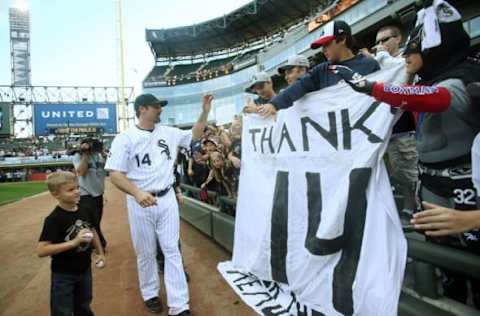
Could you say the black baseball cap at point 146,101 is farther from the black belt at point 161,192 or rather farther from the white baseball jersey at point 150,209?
the black belt at point 161,192

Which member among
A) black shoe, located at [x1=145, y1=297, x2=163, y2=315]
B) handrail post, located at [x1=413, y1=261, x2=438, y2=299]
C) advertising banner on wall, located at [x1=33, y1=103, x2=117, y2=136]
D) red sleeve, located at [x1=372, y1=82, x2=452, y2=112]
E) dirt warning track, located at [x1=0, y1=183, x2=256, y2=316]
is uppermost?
advertising banner on wall, located at [x1=33, y1=103, x2=117, y2=136]

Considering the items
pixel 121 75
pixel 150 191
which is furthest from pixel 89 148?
pixel 121 75

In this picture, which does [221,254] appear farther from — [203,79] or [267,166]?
[203,79]

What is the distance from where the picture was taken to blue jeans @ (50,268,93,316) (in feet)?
7.98

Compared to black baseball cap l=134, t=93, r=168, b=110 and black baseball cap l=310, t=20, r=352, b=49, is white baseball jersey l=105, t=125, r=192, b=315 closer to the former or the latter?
black baseball cap l=134, t=93, r=168, b=110

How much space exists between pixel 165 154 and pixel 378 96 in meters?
2.25

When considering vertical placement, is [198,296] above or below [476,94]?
below

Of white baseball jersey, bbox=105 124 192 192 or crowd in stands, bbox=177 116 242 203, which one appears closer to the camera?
white baseball jersey, bbox=105 124 192 192

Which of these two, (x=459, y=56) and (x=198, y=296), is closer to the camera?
(x=459, y=56)

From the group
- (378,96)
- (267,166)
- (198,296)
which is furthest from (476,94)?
(198,296)

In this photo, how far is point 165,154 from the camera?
3365 millimetres

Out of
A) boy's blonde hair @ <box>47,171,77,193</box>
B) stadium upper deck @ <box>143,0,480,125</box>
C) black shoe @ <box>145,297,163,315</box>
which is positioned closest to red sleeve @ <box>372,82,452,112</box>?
boy's blonde hair @ <box>47,171,77,193</box>

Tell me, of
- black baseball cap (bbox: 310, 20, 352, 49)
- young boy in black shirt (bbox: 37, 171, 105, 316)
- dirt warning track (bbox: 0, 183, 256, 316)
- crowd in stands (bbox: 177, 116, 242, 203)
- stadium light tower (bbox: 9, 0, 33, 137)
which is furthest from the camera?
stadium light tower (bbox: 9, 0, 33, 137)

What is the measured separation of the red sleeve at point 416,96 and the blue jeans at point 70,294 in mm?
2375
